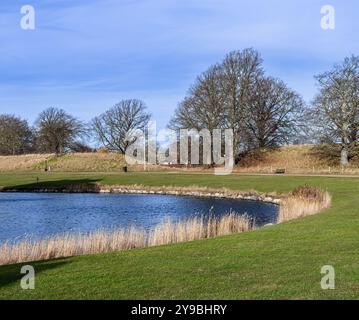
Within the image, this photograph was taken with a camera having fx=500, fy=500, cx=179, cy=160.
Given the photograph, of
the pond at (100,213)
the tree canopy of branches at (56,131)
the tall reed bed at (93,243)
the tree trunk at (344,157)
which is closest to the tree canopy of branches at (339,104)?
the tree trunk at (344,157)

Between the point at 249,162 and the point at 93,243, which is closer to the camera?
the point at 93,243

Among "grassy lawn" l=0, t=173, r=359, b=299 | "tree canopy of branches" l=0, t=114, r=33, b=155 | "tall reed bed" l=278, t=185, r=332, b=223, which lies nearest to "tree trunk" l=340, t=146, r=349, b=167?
"tall reed bed" l=278, t=185, r=332, b=223

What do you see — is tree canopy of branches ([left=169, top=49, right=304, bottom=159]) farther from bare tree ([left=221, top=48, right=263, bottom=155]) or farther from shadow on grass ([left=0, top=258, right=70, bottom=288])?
shadow on grass ([left=0, top=258, right=70, bottom=288])

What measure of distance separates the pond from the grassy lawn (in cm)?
937

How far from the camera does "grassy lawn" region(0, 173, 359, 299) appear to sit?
26.8ft

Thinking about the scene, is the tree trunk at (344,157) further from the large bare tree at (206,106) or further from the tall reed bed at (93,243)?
the tall reed bed at (93,243)

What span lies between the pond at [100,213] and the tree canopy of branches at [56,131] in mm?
54487

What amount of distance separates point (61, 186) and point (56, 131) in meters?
43.7

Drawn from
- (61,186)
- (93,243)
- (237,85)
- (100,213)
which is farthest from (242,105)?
(93,243)

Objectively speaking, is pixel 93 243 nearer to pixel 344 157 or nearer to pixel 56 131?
pixel 344 157

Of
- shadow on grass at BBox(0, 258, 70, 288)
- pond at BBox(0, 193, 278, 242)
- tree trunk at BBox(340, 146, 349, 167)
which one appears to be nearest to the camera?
shadow on grass at BBox(0, 258, 70, 288)

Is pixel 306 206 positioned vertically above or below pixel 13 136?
below

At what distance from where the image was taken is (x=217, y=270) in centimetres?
982

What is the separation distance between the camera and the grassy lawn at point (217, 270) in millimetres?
8164
